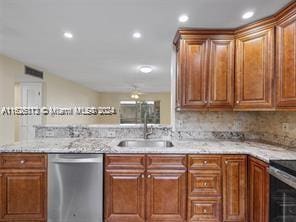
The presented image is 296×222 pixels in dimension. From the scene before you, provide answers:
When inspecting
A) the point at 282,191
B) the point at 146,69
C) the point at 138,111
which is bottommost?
the point at 282,191

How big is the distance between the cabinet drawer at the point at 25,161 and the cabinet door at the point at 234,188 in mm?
1972

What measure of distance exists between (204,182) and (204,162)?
22 centimetres

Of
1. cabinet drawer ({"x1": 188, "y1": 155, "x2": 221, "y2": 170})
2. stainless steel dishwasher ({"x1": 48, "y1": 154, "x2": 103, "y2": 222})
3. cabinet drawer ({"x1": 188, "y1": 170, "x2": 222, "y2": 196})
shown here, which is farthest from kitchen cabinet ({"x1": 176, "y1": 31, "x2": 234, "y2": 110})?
stainless steel dishwasher ({"x1": 48, "y1": 154, "x2": 103, "y2": 222})

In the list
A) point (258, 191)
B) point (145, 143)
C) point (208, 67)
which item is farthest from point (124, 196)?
point (208, 67)

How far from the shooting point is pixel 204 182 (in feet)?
7.90

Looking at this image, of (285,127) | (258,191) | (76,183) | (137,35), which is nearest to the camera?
(258,191)

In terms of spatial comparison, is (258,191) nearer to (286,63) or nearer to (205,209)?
(205,209)

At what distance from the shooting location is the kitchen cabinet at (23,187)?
2377mm

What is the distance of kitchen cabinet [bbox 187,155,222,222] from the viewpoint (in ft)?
7.88

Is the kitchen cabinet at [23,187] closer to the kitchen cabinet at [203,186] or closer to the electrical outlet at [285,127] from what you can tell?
the kitchen cabinet at [203,186]

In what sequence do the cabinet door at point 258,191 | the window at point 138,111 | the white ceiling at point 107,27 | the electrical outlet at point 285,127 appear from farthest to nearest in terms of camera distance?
the window at point 138,111 → the electrical outlet at point 285,127 → the white ceiling at point 107,27 → the cabinet door at point 258,191

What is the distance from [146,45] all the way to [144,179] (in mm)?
2014

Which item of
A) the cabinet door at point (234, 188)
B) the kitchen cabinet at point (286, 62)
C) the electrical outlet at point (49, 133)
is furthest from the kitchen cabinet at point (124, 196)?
the kitchen cabinet at point (286, 62)

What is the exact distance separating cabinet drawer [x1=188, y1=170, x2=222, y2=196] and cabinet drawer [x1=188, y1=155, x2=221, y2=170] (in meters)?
0.05
